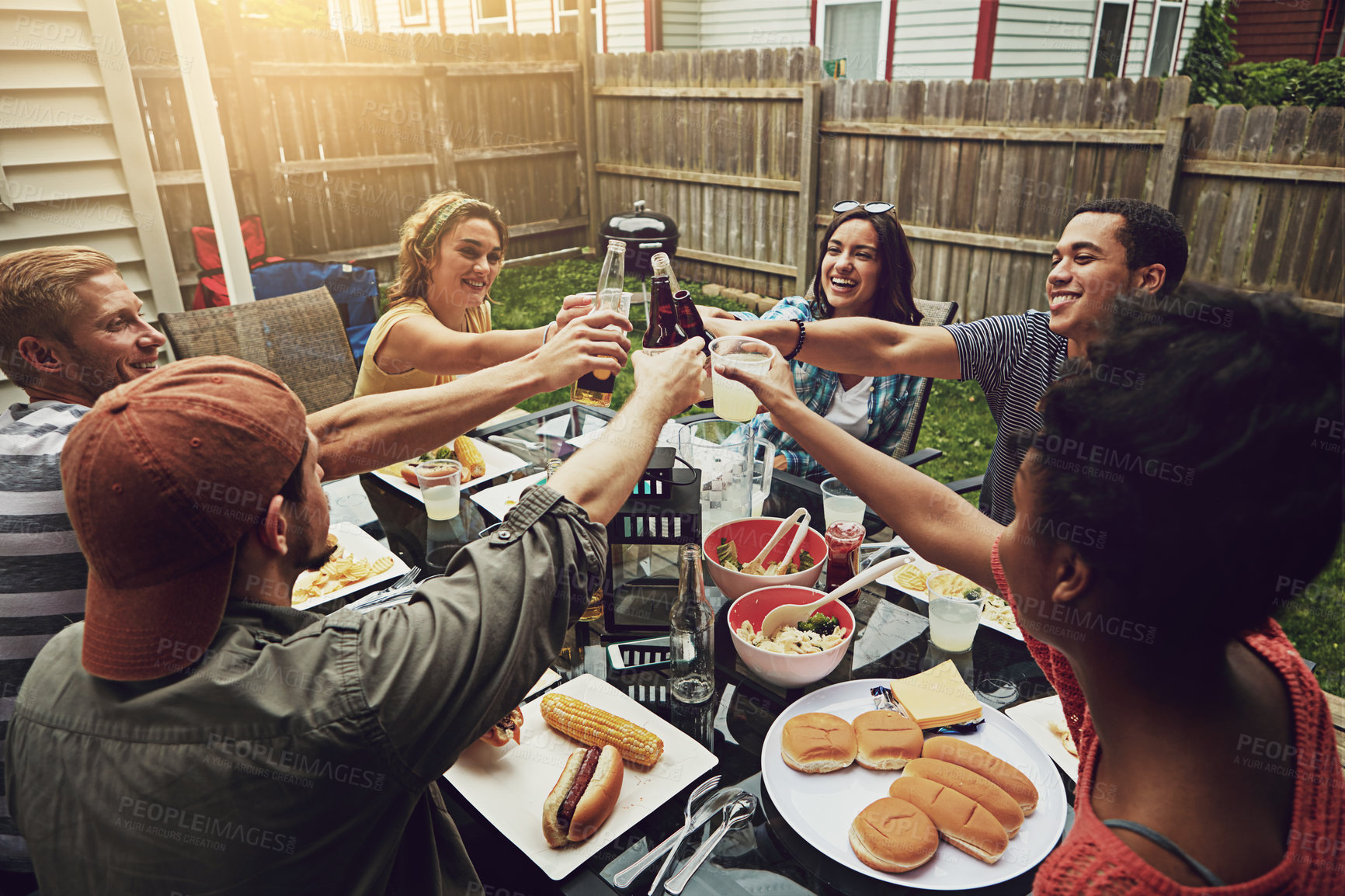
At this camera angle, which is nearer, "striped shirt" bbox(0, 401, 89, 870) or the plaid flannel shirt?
"striped shirt" bbox(0, 401, 89, 870)

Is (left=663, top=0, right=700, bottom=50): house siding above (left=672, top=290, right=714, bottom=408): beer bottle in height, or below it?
above

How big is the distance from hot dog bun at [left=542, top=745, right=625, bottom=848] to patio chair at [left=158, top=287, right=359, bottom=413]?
2.92 m

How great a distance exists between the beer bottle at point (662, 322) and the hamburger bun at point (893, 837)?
52.8 inches

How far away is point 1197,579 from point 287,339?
4.15 metres

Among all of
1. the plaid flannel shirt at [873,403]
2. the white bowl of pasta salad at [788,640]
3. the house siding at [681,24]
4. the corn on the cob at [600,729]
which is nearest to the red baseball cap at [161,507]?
the corn on the cob at [600,729]

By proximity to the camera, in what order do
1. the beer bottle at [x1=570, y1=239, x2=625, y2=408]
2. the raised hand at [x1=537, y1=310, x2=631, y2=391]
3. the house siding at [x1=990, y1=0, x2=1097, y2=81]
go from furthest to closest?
1. the house siding at [x1=990, y1=0, x2=1097, y2=81]
2. the beer bottle at [x1=570, y1=239, x2=625, y2=408]
3. the raised hand at [x1=537, y1=310, x2=631, y2=391]

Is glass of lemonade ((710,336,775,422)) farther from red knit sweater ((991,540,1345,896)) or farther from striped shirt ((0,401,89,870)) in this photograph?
striped shirt ((0,401,89,870))

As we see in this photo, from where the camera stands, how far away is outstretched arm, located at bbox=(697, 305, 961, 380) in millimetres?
2996

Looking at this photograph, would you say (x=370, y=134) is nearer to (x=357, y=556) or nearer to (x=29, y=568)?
(x=357, y=556)

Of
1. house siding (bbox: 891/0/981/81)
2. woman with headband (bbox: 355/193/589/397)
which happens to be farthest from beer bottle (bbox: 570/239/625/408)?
house siding (bbox: 891/0/981/81)

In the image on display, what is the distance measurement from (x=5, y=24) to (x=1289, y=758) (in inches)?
201

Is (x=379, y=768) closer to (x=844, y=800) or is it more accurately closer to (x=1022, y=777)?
(x=844, y=800)

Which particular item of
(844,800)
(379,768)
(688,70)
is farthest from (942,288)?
(379,768)

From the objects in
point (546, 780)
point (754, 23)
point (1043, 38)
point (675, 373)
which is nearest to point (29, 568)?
point (546, 780)
